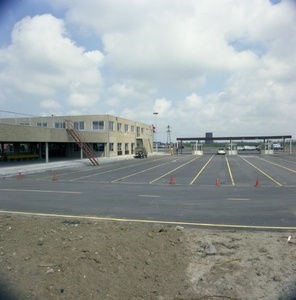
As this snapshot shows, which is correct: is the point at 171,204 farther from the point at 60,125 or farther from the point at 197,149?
the point at 197,149

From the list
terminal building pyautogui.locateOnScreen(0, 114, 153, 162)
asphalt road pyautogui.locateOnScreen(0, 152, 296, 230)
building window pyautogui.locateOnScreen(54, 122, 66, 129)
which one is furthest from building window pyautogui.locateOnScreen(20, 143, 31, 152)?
asphalt road pyautogui.locateOnScreen(0, 152, 296, 230)

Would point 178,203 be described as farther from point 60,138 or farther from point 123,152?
point 123,152

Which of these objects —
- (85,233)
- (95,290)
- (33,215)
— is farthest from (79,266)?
(33,215)

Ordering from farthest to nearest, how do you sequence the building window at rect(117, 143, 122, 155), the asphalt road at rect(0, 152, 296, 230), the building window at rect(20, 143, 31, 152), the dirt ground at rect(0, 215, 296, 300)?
the building window at rect(117, 143, 122, 155)
the building window at rect(20, 143, 31, 152)
the asphalt road at rect(0, 152, 296, 230)
the dirt ground at rect(0, 215, 296, 300)

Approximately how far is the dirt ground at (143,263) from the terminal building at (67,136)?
20.5 metres

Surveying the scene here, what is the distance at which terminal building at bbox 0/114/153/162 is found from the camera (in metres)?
25.7

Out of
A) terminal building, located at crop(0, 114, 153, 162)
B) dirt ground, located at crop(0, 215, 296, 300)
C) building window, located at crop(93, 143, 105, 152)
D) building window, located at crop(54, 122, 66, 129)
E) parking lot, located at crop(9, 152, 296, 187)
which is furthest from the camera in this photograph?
building window, located at crop(93, 143, 105, 152)

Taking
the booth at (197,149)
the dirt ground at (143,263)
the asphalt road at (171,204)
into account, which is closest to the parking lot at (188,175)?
the asphalt road at (171,204)

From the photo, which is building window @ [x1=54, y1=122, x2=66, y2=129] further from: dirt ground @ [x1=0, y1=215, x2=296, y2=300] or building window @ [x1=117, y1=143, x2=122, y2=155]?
dirt ground @ [x1=0, y1=215, x2=296, y2=300]

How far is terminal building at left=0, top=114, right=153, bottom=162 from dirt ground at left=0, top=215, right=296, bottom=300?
809 inches

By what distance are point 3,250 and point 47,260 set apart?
124 cm

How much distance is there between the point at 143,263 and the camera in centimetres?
514

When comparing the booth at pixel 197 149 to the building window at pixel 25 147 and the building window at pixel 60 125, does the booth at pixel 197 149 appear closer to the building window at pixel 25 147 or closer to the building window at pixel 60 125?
the building window at pixel 60 125

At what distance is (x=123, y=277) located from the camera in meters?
4.61
